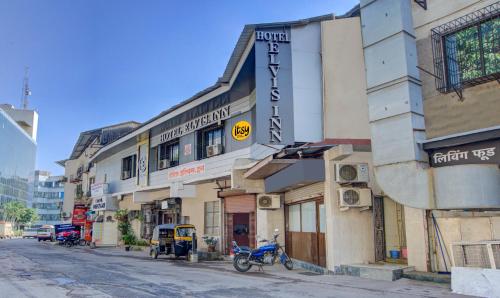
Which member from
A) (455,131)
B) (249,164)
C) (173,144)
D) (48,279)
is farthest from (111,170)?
(455,131)

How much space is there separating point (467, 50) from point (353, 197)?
16.7ft

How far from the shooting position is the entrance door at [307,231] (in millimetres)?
14539

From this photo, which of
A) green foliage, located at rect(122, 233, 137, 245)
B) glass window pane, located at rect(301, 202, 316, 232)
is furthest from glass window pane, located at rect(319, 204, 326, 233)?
green foliage, located at rect(122, 233, 137, 245)

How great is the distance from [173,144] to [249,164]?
9691 millimetres

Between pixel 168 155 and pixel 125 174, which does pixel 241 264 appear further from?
pixel 125 174

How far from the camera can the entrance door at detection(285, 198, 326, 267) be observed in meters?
14.5

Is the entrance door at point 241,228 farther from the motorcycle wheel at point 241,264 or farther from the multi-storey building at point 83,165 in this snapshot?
the multi-storey building at point 83,165

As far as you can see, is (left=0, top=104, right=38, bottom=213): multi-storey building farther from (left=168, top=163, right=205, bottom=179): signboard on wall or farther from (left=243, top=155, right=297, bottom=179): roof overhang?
(left=243, top=155, right=297, bottom=179): roof overhang

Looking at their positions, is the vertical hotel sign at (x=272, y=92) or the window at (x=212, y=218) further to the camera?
the window at (x=212, y=218)

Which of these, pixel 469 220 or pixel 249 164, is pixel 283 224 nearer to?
pixel 249 164

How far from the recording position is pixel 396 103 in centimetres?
1183

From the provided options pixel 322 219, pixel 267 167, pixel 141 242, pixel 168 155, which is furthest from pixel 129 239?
pixel 322 219

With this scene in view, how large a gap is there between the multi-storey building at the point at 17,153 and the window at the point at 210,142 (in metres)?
96.7

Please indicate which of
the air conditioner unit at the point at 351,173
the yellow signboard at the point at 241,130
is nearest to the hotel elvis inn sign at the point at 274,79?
the air conditioner unit at the point at 351,173
